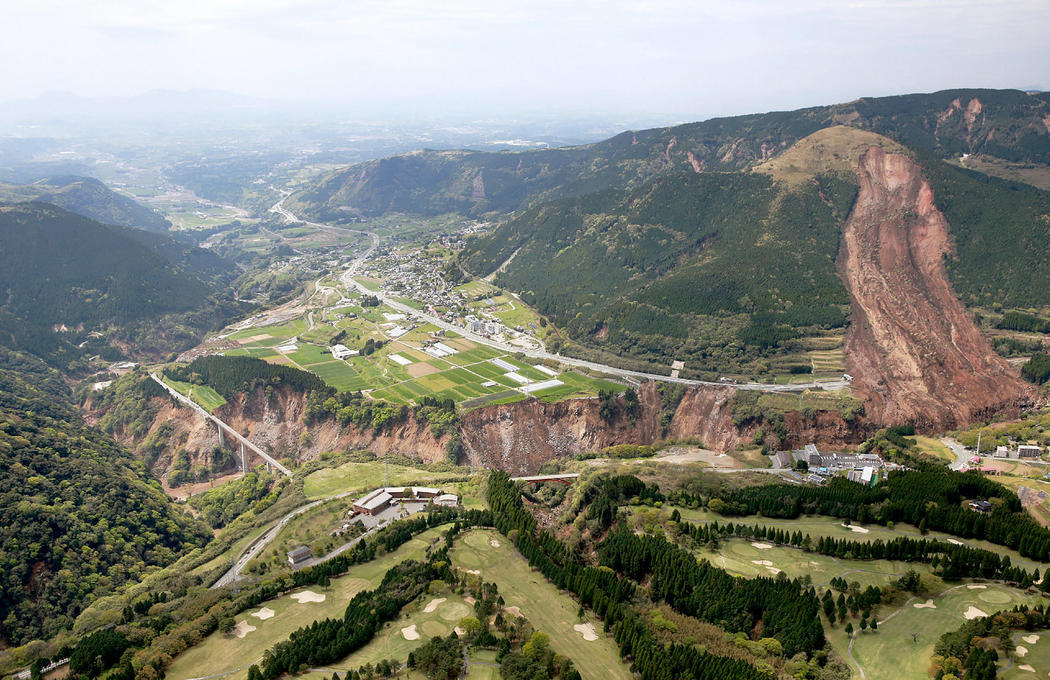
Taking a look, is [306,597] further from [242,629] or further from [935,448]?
[935,448]

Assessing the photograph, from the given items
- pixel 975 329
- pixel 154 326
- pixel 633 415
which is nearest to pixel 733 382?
pixel 633 415

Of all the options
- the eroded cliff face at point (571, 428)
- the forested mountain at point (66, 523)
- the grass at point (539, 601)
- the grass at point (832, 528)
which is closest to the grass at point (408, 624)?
the grass at point (539, 601)

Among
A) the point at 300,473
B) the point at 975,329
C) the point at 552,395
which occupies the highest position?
the point at 975,329

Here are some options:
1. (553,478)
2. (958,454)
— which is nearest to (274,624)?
(553,478)

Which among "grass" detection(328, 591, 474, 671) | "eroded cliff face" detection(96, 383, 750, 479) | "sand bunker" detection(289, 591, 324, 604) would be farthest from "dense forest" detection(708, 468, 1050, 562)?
"sand bunker" detection(289, 591, 324, 604)

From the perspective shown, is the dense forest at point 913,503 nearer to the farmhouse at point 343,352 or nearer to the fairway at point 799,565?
the fairway at point 799,565

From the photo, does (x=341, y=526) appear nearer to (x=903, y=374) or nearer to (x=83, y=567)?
(x=83, y=567)

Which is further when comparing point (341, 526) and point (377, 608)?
point (341, 526)
